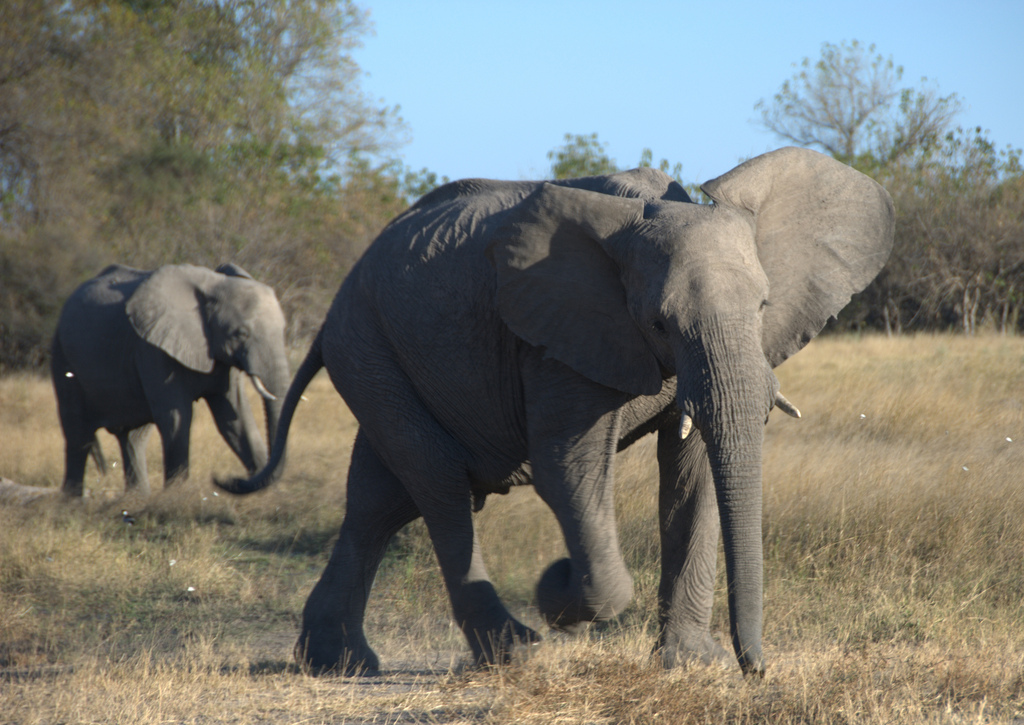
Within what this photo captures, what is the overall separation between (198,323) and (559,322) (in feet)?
22.5

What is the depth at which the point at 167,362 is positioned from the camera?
994 cm

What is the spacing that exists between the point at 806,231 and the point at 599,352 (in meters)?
0.96

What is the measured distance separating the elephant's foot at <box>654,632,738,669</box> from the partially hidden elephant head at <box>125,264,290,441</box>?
599 centimetres

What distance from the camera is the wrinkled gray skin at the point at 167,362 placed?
983 centimetres

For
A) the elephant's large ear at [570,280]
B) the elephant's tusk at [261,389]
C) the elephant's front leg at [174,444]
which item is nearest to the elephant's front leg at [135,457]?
the elephant's front leg at [174,444]

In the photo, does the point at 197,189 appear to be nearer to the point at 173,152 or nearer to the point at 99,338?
the point at 173,152

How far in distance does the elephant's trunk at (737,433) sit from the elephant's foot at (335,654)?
7.14 ft

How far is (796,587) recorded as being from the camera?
5.58 m

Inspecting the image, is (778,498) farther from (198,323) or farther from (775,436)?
(198,323)

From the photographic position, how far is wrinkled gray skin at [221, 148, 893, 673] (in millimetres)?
3414

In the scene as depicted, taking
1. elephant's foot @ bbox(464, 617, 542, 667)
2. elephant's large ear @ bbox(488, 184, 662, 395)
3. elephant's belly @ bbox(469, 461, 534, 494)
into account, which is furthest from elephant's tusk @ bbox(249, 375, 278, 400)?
elephant's large ear @ bbox(488, 184, 662, 395)

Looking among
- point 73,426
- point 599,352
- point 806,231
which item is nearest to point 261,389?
point 73,426

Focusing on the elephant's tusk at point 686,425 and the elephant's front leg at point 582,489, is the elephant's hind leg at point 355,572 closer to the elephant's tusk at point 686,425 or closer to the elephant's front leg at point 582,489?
the elephant's front leg at point 582,489

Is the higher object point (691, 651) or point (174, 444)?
point (174, 444)
